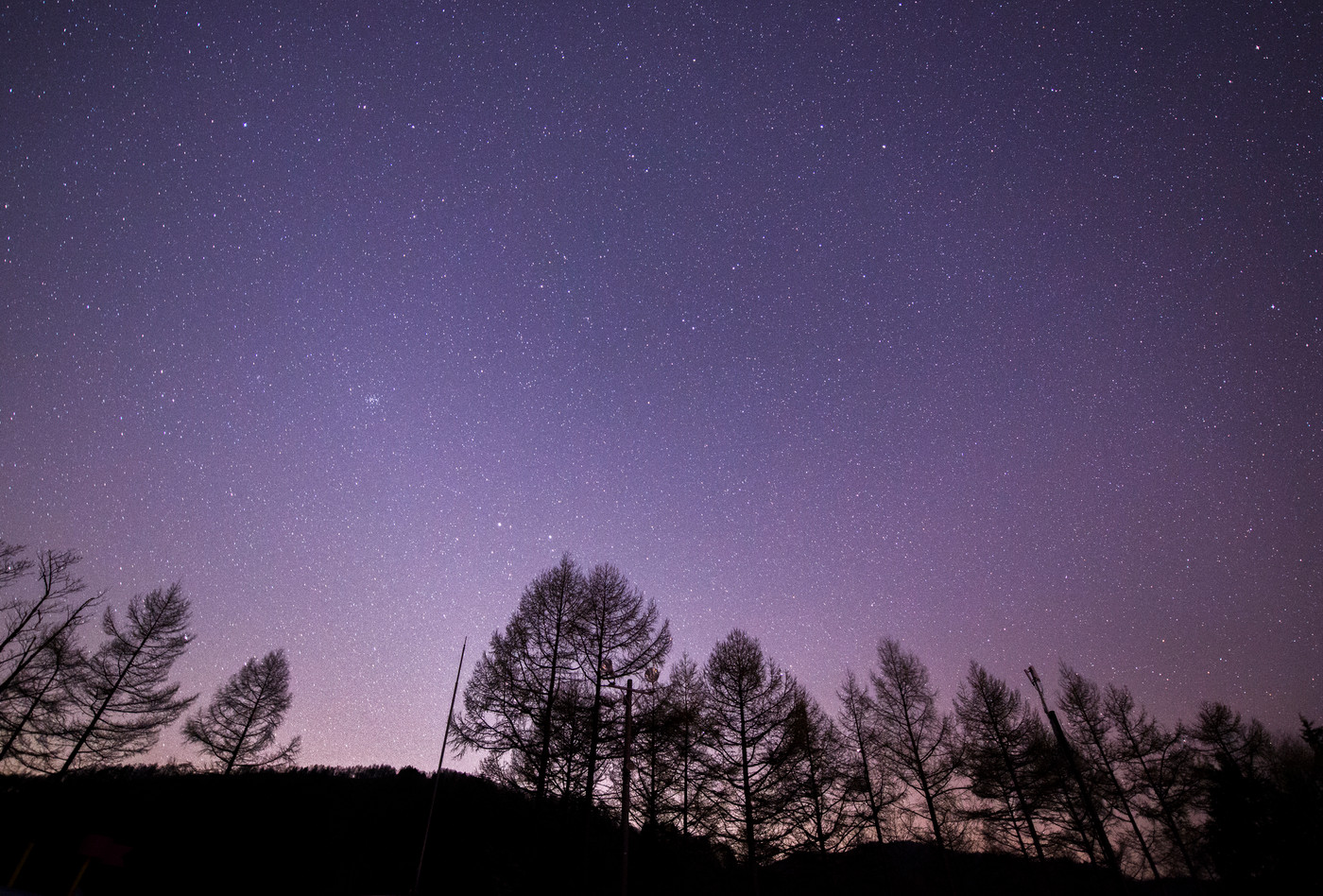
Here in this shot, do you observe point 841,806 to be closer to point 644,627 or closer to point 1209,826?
point 644,627

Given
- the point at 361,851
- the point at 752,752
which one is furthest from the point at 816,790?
the point at 361,851

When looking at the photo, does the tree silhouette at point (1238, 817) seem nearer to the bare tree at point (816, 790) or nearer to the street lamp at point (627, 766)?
the bare tree at point (816, 790)

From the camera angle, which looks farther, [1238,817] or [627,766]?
[1238,817]

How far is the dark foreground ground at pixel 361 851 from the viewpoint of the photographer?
58.2 feet

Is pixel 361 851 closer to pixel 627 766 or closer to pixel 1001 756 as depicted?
pixel 627 766

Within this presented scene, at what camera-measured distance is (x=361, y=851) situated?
20969 mm

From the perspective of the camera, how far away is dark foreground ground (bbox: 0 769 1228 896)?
58.2 feet

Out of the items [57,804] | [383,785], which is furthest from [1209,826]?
[57,804]

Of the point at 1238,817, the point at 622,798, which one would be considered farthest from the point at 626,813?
the point at 1238,817

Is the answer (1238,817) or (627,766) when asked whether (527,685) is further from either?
(1238,817)

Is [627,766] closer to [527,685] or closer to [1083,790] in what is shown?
[527,685]

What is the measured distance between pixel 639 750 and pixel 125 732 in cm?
2194

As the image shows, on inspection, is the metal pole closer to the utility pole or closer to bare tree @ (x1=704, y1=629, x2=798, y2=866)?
bare tree @ (x1=704, y1=629, x2=798, y2=866)

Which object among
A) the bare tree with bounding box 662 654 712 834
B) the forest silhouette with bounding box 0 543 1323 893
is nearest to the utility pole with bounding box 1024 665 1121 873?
the forest silhouette with bounding box 0 543 1323 893
